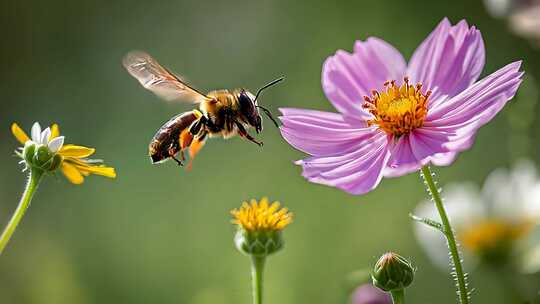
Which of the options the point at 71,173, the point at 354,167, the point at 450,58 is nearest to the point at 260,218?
the point at 354,167

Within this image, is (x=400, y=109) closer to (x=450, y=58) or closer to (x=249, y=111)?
(x=450, y=58)

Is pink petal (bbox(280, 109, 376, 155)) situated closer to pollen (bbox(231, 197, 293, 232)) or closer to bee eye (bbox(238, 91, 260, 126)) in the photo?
pollen (bbox(231, 197, 293, 232))

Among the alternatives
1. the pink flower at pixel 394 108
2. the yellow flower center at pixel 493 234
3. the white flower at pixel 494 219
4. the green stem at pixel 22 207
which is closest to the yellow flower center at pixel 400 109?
the pink flower at pixel 394 108

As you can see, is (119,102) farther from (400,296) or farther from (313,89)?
(400,296)

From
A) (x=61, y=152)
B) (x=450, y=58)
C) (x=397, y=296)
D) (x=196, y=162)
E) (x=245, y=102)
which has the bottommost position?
(x=397, y=296)

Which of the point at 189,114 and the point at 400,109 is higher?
the point at 189,114

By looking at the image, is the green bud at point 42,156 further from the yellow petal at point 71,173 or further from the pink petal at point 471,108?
the pink petal at point 471,108

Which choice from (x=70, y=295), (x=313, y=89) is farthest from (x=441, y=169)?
(x=70, y=295)

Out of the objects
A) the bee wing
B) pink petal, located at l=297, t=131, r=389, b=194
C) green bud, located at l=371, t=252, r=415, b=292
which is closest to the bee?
the bee wing
